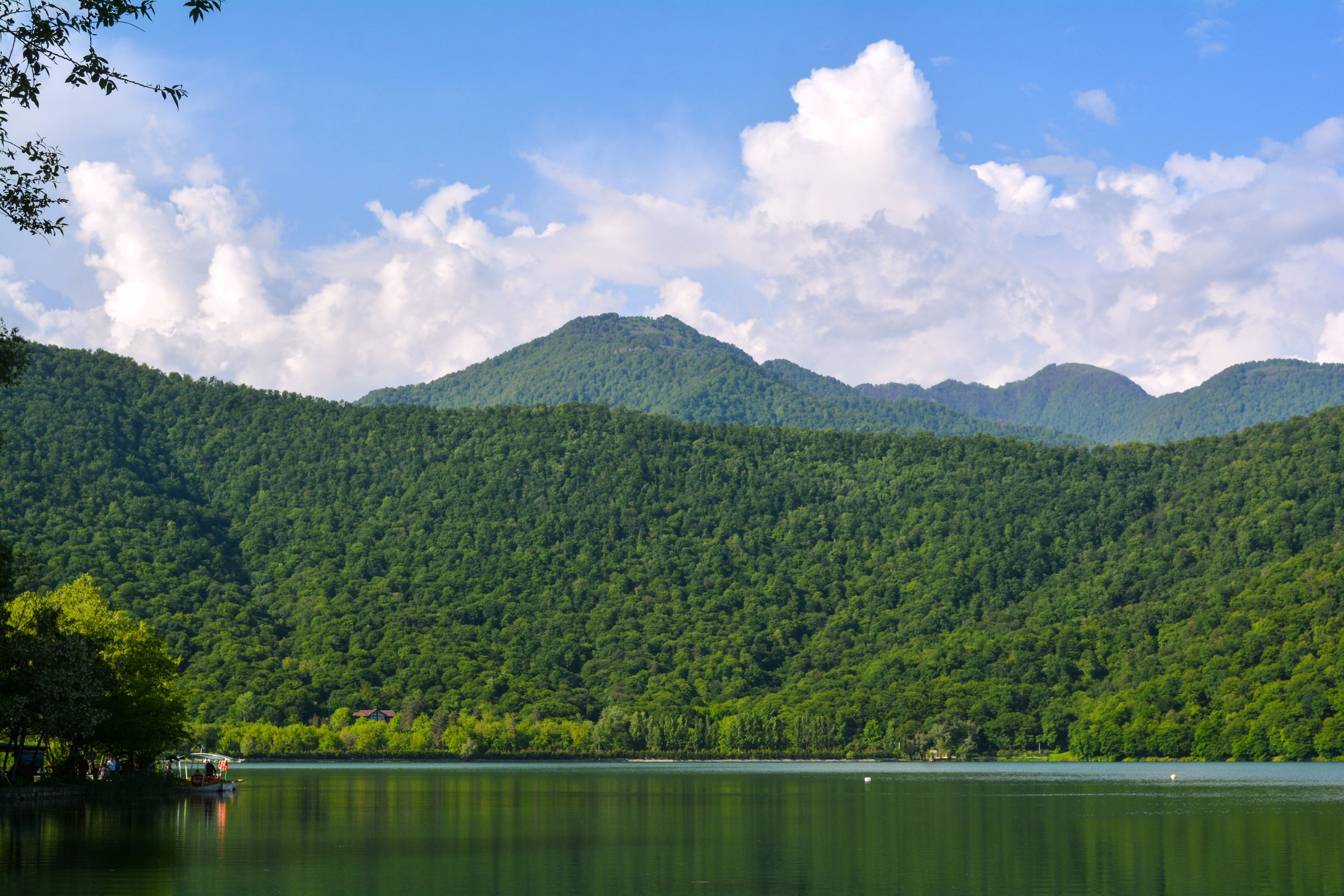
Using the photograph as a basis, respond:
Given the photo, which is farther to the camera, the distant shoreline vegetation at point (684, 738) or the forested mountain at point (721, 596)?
the distant shoreline vegetation at point (684, 738)

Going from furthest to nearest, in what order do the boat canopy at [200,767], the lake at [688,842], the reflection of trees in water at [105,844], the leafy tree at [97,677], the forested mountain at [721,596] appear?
the forested mountain at [721,596] < the boat canopy at [200,767] < the leafy tree at [97,677] < the lake at [688,842] < the reflection of trees in water at [105,844]

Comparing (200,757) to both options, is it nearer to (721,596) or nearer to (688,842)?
(688,842)

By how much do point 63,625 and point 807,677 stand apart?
4380 inches

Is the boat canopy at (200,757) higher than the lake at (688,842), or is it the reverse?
the lake at (688,842)

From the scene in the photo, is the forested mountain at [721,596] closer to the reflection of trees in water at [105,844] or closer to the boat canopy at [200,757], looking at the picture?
the boat canopy at [200,757]

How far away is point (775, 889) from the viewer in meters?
32.1

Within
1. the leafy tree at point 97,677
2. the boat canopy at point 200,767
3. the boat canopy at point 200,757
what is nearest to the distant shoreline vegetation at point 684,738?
the boat canopy at point 200,767

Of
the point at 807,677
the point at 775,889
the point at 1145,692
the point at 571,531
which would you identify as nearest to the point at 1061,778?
the point at 1145,692

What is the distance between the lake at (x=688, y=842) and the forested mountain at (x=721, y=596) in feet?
198

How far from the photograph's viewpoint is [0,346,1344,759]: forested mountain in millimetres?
142375

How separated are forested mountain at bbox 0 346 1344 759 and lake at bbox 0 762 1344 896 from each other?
198ft

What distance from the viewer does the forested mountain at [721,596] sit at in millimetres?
142375

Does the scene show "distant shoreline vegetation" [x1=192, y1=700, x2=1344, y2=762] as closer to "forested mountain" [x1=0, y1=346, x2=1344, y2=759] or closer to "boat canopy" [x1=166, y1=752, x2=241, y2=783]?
"forested mountain" [x1=0, y1=346, x2=1344, y2=759]

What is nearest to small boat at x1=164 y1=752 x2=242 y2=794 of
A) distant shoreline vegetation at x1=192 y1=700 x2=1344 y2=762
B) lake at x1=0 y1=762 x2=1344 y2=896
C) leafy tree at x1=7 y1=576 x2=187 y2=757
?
lake at x1=0 y1=762 x2=1344 y2=896
